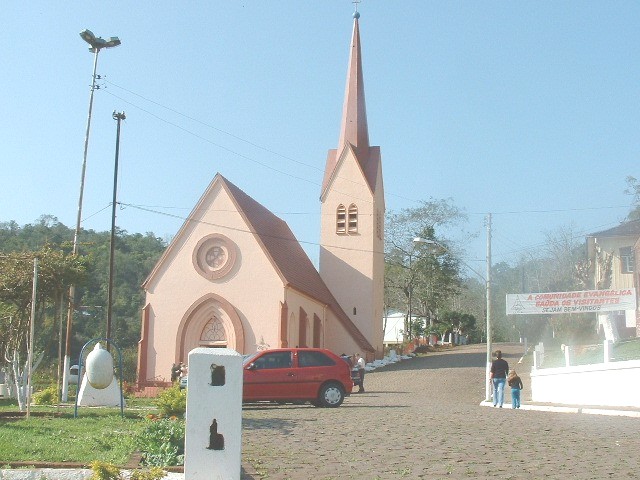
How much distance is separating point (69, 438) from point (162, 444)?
2403mm

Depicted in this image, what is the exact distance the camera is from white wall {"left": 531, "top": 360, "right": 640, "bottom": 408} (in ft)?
66.9

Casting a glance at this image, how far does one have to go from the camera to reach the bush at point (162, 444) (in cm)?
923

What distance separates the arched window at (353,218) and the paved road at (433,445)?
1166 inches

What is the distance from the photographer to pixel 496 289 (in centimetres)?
7762

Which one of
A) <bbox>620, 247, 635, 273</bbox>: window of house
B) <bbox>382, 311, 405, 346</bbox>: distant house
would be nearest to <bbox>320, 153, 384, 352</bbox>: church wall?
<bbox>620, 247, 635, 273</bbox>: window of house

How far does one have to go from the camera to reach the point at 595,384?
21.7 meters

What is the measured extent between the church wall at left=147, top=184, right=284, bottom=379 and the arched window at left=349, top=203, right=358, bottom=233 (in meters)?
10.5

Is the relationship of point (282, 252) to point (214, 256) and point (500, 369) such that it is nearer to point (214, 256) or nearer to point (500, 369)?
point (214, 256)

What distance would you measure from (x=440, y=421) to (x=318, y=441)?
152 inches

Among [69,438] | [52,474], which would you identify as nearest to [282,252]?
[69,438]

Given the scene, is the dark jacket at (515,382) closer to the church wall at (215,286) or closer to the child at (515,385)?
the child at (515,385)

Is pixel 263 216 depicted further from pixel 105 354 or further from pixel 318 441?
pixel 318 441

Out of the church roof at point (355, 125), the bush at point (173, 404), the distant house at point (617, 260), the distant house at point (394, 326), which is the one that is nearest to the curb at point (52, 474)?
the bush at point (173, 404)

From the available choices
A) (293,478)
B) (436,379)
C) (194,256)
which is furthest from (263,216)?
(293,478)
